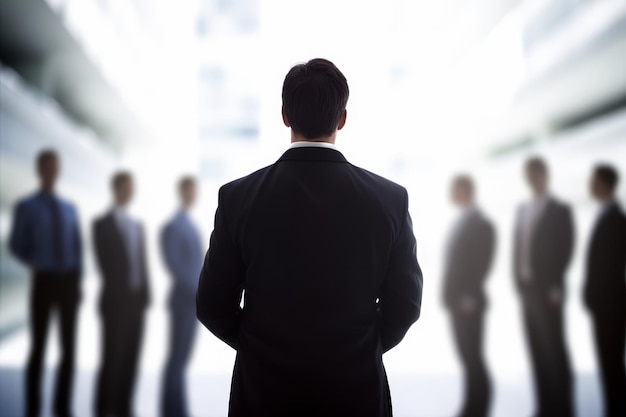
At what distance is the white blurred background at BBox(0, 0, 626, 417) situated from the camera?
2.41m

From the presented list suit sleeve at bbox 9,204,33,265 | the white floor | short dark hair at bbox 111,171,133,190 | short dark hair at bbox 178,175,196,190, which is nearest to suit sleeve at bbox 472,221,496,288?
the white floor

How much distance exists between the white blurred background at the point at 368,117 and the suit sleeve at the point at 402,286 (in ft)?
4.13

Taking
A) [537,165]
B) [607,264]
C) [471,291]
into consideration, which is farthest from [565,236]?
[471,291]

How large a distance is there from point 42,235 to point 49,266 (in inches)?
6.5

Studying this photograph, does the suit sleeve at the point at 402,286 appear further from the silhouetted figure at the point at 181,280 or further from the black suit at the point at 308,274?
the silhouetted figure at the point at 181,280

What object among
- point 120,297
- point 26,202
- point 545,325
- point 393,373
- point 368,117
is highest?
point 368,117

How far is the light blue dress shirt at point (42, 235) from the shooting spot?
2119 mm

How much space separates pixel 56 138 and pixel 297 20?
6.28 feet

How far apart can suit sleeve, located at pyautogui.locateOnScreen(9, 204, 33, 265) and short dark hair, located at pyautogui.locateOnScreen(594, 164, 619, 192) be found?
3.04 metres

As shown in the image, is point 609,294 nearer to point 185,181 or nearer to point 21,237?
point 185,181

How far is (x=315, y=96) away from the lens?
784 mm

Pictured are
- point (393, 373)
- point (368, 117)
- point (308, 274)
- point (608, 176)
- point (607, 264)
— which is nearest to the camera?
point (308, 274)

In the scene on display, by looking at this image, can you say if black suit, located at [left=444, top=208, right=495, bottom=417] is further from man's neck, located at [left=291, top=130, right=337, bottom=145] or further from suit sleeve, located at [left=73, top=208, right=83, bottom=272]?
suit sleeve, located at [left=73, top=208, right=83, bottom=272]

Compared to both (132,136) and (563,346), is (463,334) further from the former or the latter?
(132,136)
